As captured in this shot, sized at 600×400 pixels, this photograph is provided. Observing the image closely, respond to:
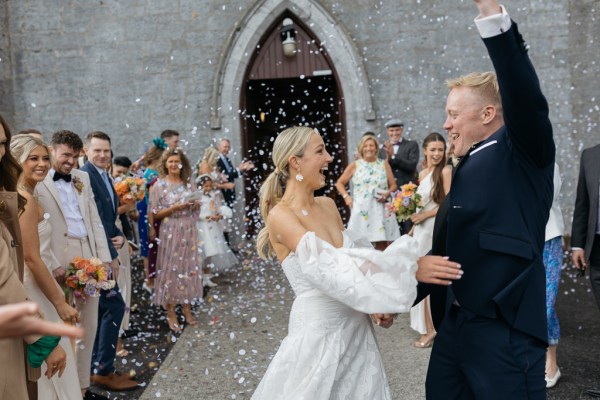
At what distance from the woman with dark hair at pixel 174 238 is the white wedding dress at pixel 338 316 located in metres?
3.68

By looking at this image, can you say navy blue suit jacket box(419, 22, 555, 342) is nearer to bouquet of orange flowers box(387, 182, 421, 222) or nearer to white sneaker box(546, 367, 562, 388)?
white sneaker box(546, 367, 562, 388)

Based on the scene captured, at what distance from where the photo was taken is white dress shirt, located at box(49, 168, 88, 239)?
4324 mm

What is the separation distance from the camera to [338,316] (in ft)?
8.73

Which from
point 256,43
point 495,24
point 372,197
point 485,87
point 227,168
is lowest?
point 372,197

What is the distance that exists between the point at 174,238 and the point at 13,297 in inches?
160

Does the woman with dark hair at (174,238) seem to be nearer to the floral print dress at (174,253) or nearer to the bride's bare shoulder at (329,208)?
the floral print dress at (174,253)

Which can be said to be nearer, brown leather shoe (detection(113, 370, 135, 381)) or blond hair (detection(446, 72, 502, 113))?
blond hair (detection(446, 72, 502, 113))

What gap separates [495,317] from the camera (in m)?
2.14

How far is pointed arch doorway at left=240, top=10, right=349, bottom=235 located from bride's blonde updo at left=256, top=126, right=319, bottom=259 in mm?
6144

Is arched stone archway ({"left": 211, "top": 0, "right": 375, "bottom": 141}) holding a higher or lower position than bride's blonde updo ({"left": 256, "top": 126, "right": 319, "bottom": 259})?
higher

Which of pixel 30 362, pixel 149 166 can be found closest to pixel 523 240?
pixel 30 362

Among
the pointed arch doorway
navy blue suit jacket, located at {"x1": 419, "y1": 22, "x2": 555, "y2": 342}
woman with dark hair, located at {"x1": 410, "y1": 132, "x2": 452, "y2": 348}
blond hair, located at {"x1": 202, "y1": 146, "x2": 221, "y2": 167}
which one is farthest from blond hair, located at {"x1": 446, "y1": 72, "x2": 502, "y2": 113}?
the pointed arch doorway

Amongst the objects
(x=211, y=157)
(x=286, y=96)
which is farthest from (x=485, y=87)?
(x=286, y=96)

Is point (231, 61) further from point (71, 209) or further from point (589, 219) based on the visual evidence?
point (589, 219)
